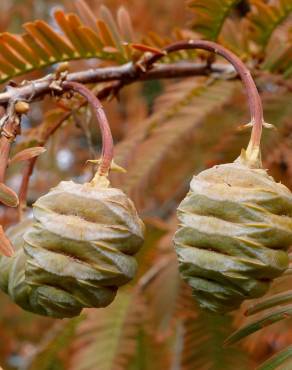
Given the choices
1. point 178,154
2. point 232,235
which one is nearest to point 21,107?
point 232,235

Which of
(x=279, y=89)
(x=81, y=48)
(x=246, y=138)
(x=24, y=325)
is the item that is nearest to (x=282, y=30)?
(x=279, y=89)

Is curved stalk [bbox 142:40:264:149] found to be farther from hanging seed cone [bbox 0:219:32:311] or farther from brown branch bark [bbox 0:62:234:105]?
hanging seed cone [bbox 0:219:32:311]

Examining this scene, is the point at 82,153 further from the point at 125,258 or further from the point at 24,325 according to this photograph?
the point at 125,258

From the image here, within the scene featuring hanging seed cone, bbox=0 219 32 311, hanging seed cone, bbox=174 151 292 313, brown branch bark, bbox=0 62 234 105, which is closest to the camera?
hanging seed cone, bbox=174 151 292 313

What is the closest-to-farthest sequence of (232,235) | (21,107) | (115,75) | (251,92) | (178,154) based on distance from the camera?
(232,235) < (251,92) < (21,107) < (115,75) < (178,154)

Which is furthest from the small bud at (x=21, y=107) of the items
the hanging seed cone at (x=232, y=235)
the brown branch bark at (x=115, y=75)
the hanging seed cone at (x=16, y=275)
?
the hanging seed cone at (x=232, y=235)

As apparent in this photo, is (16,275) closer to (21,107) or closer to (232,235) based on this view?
(21,107)

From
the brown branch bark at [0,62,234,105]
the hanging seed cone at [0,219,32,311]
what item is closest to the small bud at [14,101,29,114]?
the brown branch bark at [0,62,234,105]
